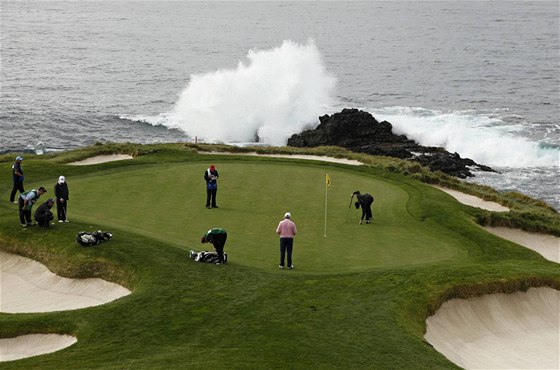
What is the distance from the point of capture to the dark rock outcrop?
199ft

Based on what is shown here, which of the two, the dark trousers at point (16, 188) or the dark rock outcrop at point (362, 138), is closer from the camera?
the dark trousers at point (16, 188)

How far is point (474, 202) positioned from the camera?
1423 inches

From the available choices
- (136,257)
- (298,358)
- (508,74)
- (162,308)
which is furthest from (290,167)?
(508,74)

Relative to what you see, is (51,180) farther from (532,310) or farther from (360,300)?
(532,310)

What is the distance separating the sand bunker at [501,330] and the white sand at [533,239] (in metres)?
7.32

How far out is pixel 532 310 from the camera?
23641 mm

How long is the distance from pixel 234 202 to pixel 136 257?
7.03m

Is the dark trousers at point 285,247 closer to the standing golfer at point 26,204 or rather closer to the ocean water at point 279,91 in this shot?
the standing golfer at point 26,204

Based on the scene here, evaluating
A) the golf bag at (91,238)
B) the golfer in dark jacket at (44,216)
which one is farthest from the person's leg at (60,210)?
the golf bag at (91,238)

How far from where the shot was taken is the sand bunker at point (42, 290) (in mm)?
22719

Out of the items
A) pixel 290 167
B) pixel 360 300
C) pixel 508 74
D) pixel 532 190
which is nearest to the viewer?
pixel 360 300

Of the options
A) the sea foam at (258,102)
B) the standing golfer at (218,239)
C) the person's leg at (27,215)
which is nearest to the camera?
the standing golfer at (218,239)

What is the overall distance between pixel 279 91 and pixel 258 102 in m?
2.96

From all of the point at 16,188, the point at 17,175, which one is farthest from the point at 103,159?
the point at 17,175
